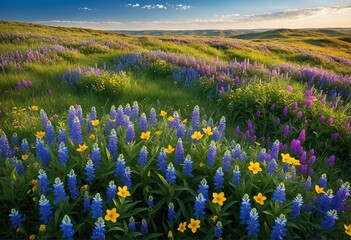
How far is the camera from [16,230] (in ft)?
11.5

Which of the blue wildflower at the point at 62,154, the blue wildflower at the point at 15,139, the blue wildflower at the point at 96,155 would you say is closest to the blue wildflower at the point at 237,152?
the blue wildflower at the point at 96,155

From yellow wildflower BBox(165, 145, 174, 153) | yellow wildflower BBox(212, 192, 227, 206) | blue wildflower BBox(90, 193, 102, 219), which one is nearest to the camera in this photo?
blue wildflower BBox(90, 193, 102, 219)

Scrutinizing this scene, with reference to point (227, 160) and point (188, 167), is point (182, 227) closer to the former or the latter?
point (188, 167)

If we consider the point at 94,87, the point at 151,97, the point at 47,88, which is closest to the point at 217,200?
the point at 151,97

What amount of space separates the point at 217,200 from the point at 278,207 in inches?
27.5

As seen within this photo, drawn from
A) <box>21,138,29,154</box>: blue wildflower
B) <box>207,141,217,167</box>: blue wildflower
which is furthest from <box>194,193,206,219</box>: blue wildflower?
<box>21,138,29,154</box>: blue wildflower

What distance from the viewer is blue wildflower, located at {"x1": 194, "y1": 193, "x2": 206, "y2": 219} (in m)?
3.34

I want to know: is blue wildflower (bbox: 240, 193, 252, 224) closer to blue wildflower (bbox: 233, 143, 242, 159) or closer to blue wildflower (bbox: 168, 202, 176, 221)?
blue wildflower (bbox: 168, 202, 176, 221)

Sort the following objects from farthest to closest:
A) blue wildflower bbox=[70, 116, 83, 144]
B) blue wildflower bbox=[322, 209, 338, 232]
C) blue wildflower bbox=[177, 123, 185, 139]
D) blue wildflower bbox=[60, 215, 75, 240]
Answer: blue wildflower bbox=[177, 123, 185, 139] → blue wildflower bbox=[70, 116, 83, 144] → blue wildflower bbox=[322, 209, 338, 232] → blue wildflower bbox=[60, 215, 75, 240]

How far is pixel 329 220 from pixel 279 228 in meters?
0.85

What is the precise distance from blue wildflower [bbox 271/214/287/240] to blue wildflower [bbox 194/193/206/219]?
79 cm

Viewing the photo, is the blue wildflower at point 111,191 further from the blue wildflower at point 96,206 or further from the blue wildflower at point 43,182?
the blue wildflower at point 43,182

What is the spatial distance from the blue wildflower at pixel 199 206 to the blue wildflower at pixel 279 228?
79 centimetres

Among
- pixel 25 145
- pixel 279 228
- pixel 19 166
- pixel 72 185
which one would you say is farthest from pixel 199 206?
pixel 25 145
